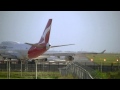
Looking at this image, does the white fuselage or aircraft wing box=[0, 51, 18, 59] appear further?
the white fuselage

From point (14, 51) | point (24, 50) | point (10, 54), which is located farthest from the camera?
point (24, 50)

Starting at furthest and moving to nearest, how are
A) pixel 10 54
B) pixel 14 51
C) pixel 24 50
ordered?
pixel 24 50, pixel 14 51, pixel 10 54

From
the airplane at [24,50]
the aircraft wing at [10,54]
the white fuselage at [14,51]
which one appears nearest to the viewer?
the airplane at [24,50]

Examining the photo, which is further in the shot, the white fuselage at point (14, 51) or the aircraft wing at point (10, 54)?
the white fuselage at point (14, 51)

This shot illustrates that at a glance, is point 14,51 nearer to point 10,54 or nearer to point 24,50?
point 10,54

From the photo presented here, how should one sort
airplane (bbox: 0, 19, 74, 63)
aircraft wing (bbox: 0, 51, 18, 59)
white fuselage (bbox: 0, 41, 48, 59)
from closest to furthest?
airplane (bbox: 0, 19, 74, 63), aircraft wing (bbox: 0, 51, 18, 59), white fuselage (bbox: 0, 41, 48, 59)

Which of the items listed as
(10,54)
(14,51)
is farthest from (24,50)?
(10,54)

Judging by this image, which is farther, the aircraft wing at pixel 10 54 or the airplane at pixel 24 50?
the aircraft wing at pixel 10 54

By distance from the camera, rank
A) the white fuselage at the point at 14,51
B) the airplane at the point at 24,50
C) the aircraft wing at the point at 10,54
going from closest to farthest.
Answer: the airplane at the point at 24,50
the aircraft wing at the point at 10,54
the white fuselage at the point at 14,51

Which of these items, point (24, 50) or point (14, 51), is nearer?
point (14, 51)
